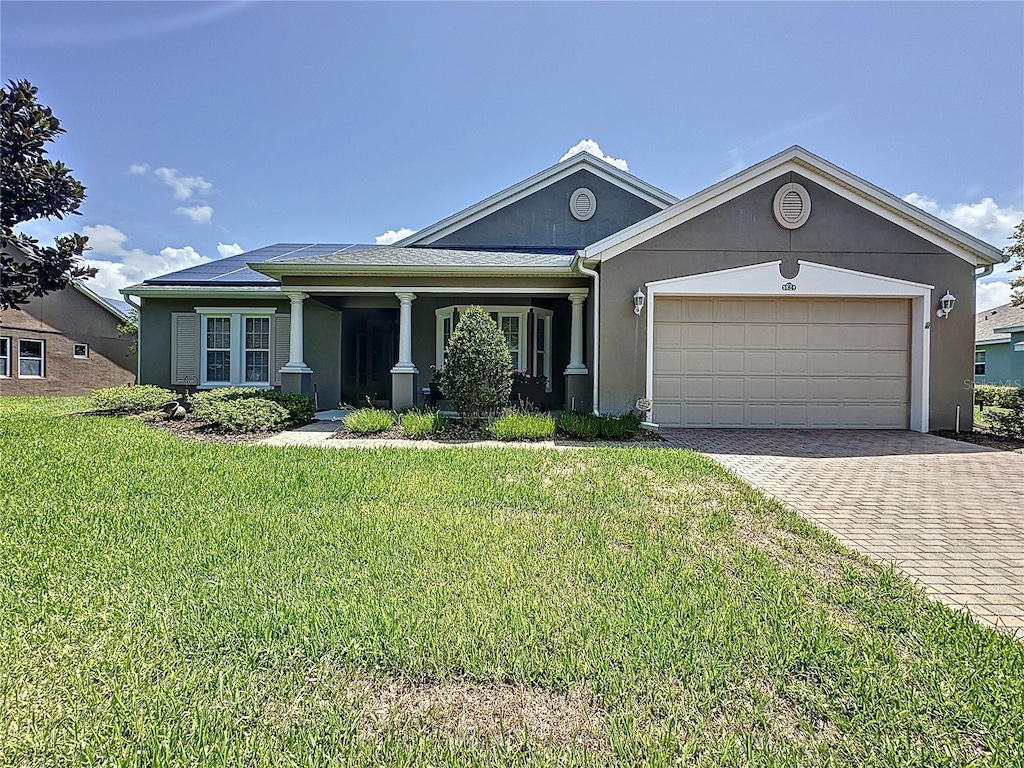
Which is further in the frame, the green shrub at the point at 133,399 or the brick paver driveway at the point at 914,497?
the green shrub at the point at 133,399

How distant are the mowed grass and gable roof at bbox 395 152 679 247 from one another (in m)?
11.1

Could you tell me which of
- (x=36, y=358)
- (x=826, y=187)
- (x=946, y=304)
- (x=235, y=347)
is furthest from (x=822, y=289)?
(x=36, y=358)

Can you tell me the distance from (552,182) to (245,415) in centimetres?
1010

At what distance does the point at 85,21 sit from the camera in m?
9.75

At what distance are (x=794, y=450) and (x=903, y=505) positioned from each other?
292cm

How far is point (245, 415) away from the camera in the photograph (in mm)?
9305

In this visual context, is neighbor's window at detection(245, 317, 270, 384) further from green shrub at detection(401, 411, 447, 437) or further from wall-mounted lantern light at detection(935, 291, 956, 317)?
wall-mounted lantern light at detection(935, 291, 956, 317)

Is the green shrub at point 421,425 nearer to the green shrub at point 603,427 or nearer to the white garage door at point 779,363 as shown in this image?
the green shrub at point 603,427

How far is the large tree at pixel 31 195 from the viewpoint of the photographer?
9.31 metres

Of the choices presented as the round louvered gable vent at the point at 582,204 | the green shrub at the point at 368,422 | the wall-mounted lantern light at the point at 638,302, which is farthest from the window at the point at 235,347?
the wall-mounted lantern light at the point at 638,302

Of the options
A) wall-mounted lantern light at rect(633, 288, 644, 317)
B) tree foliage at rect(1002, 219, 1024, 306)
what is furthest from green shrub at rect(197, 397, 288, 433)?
tree foliage at rect(1002, 219, 1024, 306)

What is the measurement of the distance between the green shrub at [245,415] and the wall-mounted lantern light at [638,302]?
7.47m

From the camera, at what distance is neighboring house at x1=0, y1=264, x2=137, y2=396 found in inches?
736

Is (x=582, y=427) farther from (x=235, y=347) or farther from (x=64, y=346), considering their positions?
(x=64, y=346)
